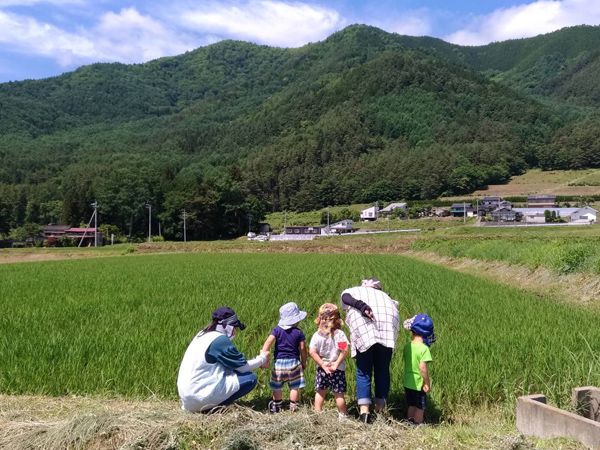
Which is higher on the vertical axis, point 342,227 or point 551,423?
point 551,423

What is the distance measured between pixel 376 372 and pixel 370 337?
43 cm

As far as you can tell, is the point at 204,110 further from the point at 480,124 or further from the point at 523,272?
the point at 523,272

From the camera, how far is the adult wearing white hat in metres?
4.04

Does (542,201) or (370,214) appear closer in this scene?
(542,201)

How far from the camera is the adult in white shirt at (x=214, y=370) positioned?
378 cm

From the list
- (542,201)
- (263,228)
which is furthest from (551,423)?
(542,201)

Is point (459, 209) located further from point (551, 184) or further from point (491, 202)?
point (551, 184)

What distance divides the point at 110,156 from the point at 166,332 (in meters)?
112

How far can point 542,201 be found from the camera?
72.6 meters

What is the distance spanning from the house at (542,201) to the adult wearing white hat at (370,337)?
7606 cm

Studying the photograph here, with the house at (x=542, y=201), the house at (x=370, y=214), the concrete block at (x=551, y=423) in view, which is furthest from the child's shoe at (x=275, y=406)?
the house at (x=542, y=201)

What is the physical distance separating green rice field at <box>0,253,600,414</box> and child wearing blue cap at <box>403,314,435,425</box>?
45 centimetres

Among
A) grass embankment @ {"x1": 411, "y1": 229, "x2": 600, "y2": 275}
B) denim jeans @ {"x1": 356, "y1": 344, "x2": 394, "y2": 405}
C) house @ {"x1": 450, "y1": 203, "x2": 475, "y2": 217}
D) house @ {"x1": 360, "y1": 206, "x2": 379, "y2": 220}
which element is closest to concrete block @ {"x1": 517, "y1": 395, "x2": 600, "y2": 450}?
denim jeans @ {"x1": 356, "y1": 344, "x2": 394, "y2": 405}

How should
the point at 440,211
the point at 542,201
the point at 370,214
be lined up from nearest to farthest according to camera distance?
1. the point at 542,201
2. the point at 440,211
3. the point at 370,214
